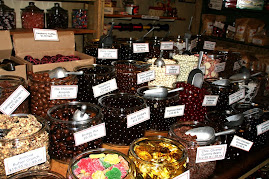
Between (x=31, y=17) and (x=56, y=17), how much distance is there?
0.23 metres

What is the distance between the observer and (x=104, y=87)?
1293 millimetres

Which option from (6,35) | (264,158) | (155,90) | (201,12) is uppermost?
(201,12)

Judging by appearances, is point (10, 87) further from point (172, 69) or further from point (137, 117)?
point (172, 69)

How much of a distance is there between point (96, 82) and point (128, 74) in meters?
0.21

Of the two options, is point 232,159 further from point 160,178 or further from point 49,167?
point 49,167

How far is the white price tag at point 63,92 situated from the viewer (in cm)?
113

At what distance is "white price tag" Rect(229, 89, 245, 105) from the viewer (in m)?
1.53

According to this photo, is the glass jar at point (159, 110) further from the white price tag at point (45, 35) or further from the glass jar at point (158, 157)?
the white price tag at point (45, 35)

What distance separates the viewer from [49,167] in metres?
0.93

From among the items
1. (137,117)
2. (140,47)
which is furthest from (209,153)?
(140,47)

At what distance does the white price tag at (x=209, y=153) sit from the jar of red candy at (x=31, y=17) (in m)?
1.70

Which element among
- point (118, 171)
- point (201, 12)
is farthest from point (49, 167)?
point (201, 12)

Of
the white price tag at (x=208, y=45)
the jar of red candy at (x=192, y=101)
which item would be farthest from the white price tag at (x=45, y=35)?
the white price tag at (x=208, y=45)

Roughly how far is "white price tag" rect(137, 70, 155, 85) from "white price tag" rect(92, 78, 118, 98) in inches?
6.3
